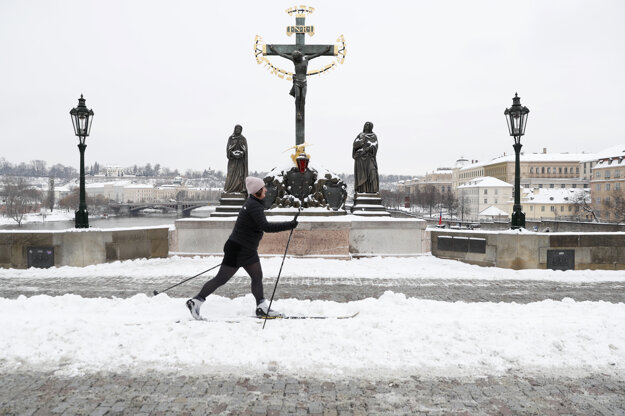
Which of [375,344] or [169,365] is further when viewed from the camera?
[375,344]

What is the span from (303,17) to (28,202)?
12482 centimetres

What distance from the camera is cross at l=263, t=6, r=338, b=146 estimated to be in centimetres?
1503

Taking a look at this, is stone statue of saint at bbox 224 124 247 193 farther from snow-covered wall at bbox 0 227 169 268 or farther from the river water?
the river water

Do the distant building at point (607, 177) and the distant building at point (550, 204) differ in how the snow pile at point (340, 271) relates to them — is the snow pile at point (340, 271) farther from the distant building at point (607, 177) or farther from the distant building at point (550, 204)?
the distant building at point (550, 204)

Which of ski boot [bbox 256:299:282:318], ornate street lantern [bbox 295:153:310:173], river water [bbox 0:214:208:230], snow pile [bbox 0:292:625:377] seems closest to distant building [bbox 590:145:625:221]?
river water [bbox 0:214:208:230]

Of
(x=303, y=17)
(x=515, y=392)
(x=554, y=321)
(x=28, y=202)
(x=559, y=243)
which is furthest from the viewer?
(x=28, y=202)

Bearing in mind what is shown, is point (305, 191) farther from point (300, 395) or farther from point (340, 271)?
point (300, 395)

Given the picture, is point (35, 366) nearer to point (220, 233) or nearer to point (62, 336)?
point (62, 336)

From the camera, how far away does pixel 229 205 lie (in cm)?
1471

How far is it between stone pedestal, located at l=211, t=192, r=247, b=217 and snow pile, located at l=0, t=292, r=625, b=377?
8.17 metres

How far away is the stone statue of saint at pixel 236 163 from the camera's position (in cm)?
1484

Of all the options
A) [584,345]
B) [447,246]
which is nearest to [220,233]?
[447,246]

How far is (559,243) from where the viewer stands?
11320mm

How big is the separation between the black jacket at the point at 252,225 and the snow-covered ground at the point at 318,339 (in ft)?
3.24
